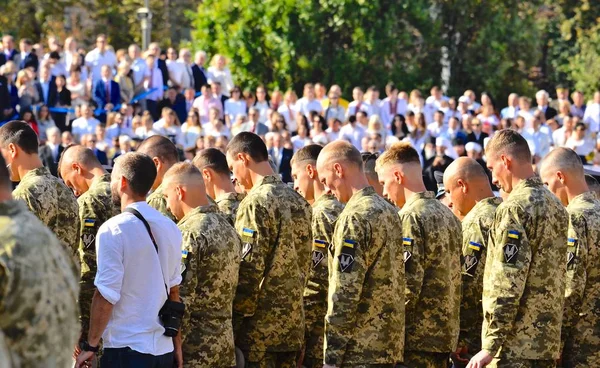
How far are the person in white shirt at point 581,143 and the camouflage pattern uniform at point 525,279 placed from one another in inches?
596

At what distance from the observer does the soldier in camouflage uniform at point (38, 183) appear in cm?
758

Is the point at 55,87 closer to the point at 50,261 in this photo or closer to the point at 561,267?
the point at 561,267

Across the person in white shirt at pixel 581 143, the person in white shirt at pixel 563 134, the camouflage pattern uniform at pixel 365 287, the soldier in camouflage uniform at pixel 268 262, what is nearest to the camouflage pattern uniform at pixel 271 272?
the soldier in camouflage uniform at pixel 268 262

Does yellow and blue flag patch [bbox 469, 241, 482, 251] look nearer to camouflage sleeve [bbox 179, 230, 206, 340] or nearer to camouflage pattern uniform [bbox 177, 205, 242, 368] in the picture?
camouflage pattern uniform [bbox 177, 205, 242, 368]

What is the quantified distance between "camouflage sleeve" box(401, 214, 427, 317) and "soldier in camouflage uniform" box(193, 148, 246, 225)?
3.97 ft

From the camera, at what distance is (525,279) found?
262 inches

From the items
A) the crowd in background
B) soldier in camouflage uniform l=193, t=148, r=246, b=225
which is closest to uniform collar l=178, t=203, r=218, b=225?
soldier in camouflage uniform l=193, t=148, r=246, b=225

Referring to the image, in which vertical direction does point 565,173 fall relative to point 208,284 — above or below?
above

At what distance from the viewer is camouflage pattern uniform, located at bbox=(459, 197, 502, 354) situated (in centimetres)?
804

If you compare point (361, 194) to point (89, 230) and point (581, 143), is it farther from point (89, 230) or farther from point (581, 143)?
point (581, 143)

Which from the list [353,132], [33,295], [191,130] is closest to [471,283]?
[33,295]

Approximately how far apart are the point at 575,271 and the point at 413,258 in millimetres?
1282

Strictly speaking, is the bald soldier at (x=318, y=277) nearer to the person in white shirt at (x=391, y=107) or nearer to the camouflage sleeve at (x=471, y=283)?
the camouflage sleeve at (x=471, y=283)

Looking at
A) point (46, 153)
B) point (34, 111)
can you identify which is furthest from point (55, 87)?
point (46, 153)
